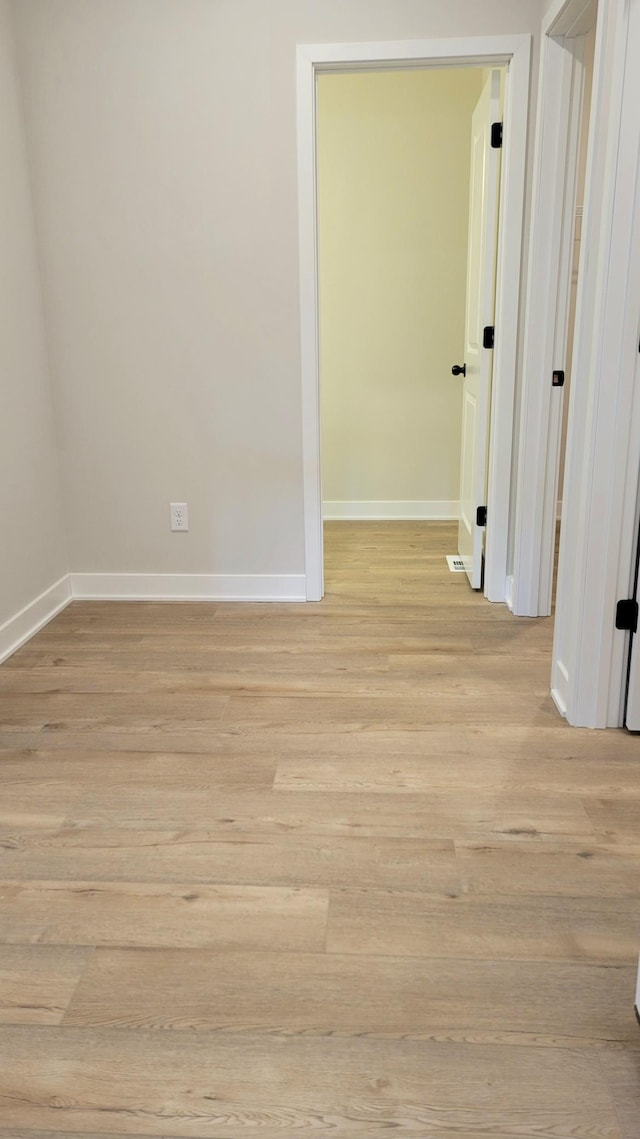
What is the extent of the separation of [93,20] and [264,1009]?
3.32m

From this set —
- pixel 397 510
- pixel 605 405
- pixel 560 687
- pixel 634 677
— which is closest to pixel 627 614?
pixel 634 677

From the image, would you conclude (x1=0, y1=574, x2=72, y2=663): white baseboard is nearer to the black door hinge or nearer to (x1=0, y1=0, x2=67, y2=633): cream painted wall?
(x1=0, y1=0, x2=67, y2=633): cream painted wall

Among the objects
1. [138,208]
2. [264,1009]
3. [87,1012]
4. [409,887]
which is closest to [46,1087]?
[87,1012]

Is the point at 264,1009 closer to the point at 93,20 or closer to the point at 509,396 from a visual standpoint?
the point at 509,396

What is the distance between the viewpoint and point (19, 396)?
10.6 feet

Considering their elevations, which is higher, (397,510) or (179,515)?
(179,515)

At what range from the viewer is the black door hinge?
2.37 metres

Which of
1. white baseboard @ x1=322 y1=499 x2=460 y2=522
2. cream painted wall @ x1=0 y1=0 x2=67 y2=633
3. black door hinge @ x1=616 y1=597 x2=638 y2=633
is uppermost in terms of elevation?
cream painted wall @ x1=0 y1=0 x2=67 y2=633

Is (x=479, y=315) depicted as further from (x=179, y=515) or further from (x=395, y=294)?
(x=179, y=515)

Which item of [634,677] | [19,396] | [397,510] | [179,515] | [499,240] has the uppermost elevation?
[499,240]

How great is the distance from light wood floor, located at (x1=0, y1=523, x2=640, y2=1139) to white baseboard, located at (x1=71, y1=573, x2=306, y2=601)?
2.11ft

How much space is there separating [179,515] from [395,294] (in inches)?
77.3

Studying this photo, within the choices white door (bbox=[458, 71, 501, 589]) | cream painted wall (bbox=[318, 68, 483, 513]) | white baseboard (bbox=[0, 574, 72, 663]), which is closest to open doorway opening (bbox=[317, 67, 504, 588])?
cream painted wall (bbox=[318, 68, 483, 513])

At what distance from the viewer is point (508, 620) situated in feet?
11.1
